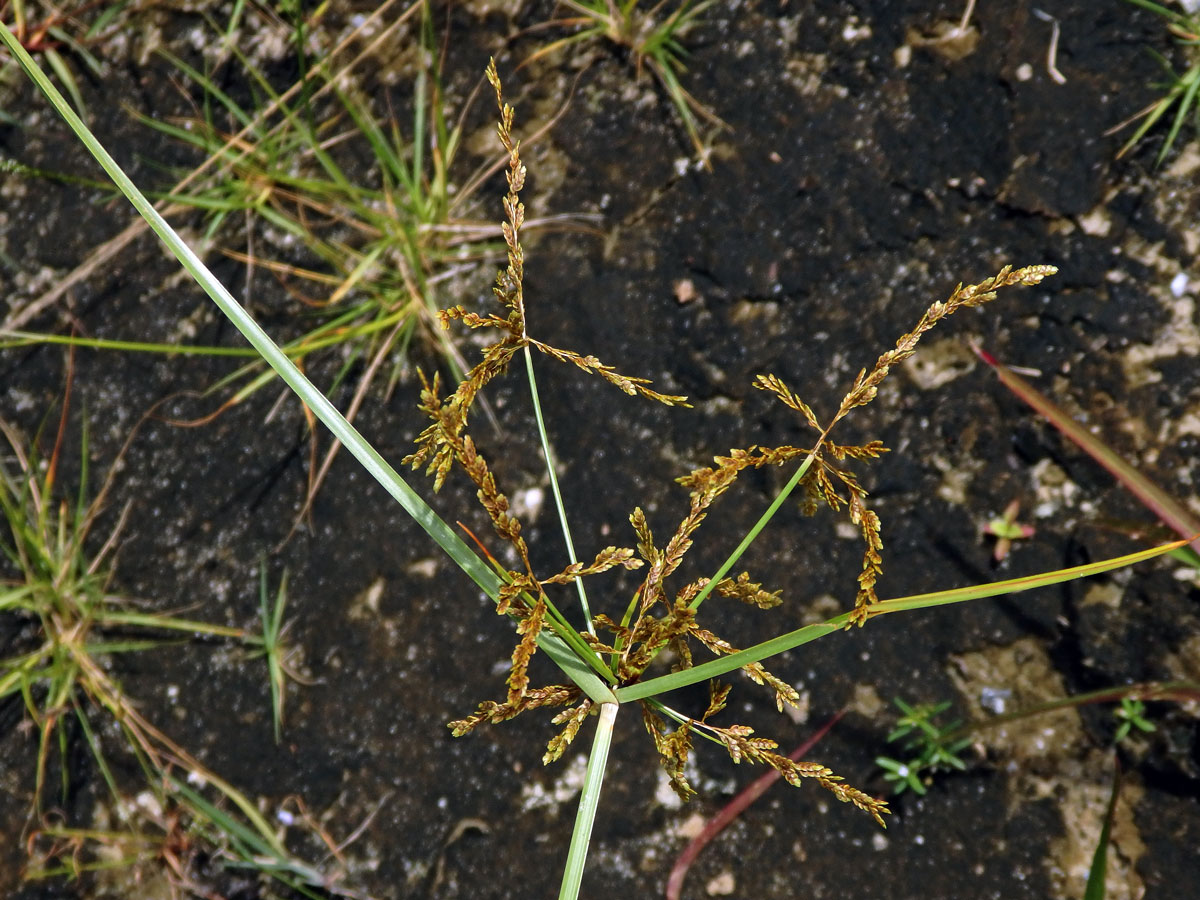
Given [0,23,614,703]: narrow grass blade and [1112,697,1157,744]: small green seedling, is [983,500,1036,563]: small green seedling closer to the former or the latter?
[1112,697,1157,744]: small green seedling

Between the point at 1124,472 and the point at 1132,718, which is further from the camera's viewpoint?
the point at 1132,718

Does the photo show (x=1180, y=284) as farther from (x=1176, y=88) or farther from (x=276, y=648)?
Answer: (x=276, y=648)

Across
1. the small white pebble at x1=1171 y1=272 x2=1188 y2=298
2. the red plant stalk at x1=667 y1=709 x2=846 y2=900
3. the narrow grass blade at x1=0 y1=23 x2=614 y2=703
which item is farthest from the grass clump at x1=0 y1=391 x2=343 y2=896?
the small white pebble at x1=1171 y1=272 x2=1188 y2=298

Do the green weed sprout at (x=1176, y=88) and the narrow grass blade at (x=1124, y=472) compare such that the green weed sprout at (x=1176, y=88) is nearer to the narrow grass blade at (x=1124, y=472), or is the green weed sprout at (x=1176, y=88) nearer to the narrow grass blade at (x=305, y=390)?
the narrow grass blade at (x=1124, y=472)

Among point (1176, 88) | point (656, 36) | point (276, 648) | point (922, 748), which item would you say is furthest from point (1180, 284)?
point (276, 648)

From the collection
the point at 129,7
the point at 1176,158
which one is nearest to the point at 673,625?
the point at 1176,158

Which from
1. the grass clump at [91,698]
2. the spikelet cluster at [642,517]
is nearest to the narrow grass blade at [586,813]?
the spikelet cluster at [642,517]
